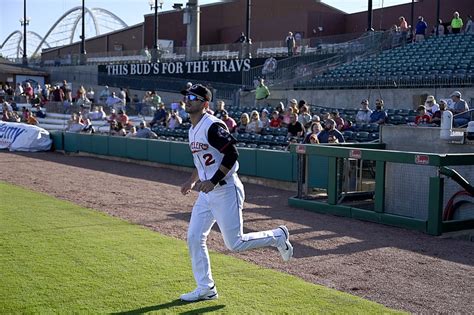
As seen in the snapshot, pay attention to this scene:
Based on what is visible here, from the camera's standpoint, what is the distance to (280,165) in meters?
14.8

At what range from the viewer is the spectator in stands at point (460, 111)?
1330 centimetres

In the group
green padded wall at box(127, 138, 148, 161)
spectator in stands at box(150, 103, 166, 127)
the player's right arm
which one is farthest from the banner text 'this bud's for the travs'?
the player's right arm

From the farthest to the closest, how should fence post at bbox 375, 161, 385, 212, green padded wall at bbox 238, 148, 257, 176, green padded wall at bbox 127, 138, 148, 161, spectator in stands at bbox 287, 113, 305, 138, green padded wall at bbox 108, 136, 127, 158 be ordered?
green padded wall at bbox 108, 136, 127, 158
green padded wall at bbox 127, 138, 148, 161
spectator in stands at bbox 287, 113, 305, 138
green padded wall at bbox 238, 148, 257, 176
fence post at bbox 375, 161, 385, 212

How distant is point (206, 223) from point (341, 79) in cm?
1743

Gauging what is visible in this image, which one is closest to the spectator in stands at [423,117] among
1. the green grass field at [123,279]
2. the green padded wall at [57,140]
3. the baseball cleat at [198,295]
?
the green grass field at [123,279]

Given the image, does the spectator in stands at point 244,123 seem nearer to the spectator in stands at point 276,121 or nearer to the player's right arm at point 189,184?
the spectator in stands at point 276,121

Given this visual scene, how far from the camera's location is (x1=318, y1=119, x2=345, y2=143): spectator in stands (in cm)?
1368

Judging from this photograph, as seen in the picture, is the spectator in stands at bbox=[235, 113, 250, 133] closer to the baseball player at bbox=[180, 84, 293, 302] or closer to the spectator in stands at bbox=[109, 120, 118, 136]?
the spectator in stands at bbox=[109, 120, 118, 136]

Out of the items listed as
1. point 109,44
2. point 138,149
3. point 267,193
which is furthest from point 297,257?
point 109,44

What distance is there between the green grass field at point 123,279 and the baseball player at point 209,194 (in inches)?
13.2

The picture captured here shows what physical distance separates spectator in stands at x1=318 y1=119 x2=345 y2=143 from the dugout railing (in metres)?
1.57

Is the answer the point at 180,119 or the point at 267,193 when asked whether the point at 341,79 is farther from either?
the point at 267,193

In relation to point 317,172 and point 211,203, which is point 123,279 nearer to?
point 211,203

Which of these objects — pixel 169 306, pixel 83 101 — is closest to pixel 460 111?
pixel 169 306
